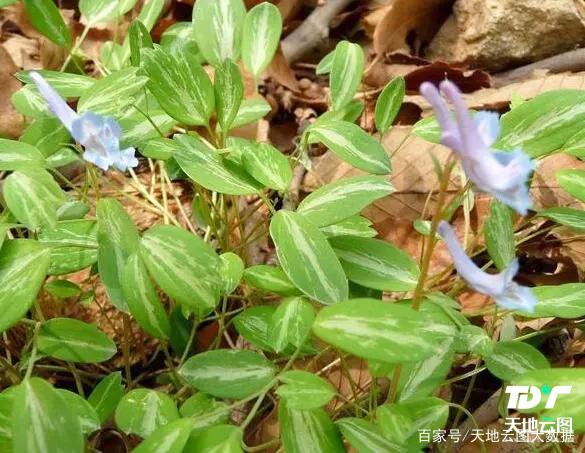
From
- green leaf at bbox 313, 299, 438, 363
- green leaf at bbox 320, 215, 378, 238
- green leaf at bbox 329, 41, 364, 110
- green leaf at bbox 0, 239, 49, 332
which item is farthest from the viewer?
green leaf at bbox 329, 41, 364, 110

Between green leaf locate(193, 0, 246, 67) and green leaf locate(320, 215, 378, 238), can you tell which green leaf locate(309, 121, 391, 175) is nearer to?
green leaf locate(320, 215, 378, 238)

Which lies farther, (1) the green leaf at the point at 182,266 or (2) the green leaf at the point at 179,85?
(2) the green leaf at the point at 179,85

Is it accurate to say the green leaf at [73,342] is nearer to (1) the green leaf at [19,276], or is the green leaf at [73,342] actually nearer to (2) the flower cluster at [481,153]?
(1) the green leaf at [19,276]

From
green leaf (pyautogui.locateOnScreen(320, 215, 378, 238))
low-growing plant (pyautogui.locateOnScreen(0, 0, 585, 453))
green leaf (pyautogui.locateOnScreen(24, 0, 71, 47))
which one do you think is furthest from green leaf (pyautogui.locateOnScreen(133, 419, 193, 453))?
green leaf (pyautogui.locateOnScreen(24, 0, 71, 47))

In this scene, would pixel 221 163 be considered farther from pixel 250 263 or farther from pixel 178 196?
pixel 178 196

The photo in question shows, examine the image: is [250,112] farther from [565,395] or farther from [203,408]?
[565,395]

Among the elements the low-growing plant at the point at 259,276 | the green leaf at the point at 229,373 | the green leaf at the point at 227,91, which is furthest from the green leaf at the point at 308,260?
the green leaf at the point at 227,91

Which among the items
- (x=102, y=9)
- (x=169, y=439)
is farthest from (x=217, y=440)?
(x=102, y=9)
